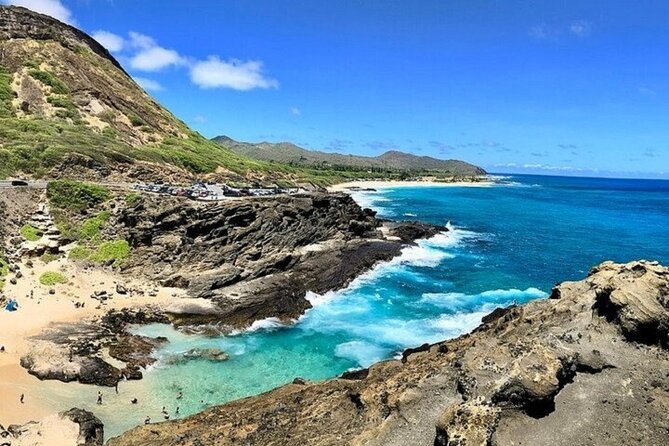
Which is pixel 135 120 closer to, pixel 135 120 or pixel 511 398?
pixel 135 120

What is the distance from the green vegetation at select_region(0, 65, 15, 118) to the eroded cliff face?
7460 cm

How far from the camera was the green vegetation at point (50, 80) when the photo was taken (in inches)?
3386

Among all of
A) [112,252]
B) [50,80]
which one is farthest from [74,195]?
[50,80]

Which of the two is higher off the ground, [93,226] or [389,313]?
[93,226]

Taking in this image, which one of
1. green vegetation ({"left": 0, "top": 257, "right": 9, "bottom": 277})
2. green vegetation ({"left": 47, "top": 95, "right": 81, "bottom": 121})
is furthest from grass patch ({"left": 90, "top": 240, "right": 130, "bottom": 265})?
green vegetation ({"left": 47, "top": 95, "right": 81, "bottom": 121})

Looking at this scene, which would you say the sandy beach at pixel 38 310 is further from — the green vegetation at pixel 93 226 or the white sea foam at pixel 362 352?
the white sea foam at pixel 362 352

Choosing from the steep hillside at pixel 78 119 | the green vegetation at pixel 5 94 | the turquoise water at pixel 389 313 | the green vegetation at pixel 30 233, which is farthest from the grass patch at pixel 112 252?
the green vegetation at pixel 5 94

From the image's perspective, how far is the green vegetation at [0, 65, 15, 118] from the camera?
2980 inches

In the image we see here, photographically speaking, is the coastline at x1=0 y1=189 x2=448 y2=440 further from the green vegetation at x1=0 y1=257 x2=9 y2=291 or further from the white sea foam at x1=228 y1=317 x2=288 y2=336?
the white sea foam at x1=228 y1=317 x2=288 y2=336

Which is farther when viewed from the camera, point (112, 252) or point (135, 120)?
point (135, 120)

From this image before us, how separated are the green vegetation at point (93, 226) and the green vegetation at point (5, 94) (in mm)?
37669

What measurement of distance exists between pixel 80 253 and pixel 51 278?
5.45 metres

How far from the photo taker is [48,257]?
141 feet

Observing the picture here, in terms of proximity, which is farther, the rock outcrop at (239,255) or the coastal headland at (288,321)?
the rock outcrop at (239,255)
